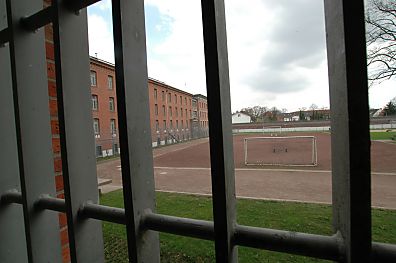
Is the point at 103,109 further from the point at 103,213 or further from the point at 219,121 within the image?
the point at 219,121

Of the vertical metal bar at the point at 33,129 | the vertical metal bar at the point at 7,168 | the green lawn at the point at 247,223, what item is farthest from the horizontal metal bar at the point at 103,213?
the green lawn at the point at 247,223

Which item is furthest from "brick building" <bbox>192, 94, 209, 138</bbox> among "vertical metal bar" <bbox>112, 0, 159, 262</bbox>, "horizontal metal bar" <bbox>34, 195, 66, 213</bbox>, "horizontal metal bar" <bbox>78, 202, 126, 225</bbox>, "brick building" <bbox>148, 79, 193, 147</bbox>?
"brick building" <bbox>148, 79, 193, 147</bbox>

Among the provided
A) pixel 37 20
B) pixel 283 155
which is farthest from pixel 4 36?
pixel 283 155

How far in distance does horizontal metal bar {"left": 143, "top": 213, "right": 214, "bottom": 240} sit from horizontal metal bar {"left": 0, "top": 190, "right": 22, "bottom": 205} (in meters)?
0.86

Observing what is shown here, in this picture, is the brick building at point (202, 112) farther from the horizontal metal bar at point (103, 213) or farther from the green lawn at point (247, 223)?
the green lawn at point (247, 223)

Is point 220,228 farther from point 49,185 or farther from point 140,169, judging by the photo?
point 49,185

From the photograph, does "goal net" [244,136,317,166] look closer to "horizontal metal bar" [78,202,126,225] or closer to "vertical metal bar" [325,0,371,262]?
"horizontal metal bar" [78,202,126,225]

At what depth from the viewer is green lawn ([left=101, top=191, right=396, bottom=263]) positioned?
367 cm

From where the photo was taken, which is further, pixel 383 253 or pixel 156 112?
pixel 156 112

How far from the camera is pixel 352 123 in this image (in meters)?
0.51

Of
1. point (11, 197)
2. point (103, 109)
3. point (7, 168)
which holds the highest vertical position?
point (103, 109)

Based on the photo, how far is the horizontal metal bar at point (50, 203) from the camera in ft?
3.63

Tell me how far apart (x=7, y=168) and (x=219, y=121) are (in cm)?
130

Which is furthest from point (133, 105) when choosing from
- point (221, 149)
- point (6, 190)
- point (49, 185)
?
point (6, 190)
